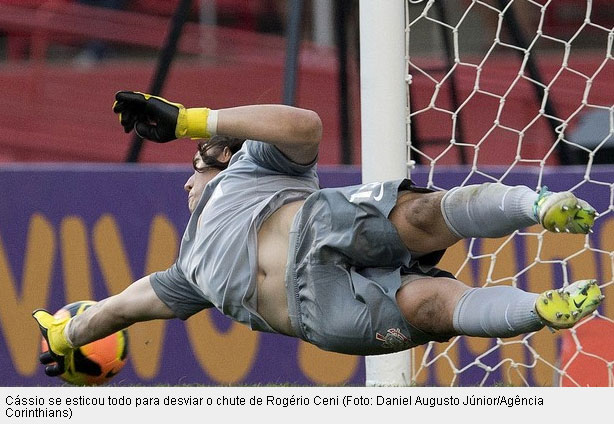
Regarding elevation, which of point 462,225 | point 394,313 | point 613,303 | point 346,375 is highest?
point 462,225

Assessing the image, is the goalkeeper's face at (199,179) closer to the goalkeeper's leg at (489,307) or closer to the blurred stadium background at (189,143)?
the blurred stadium background at (189,143)

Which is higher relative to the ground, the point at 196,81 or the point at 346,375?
the point at 196,81

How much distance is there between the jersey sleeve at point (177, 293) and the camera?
454 cm

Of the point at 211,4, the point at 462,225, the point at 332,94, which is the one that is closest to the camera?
the point at 462,225

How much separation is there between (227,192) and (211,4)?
293 inches

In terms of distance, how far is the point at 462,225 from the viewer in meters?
3.63

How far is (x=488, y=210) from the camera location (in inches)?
140

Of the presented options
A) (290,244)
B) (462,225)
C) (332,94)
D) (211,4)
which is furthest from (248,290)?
(211,4)

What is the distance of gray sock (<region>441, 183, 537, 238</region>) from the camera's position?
352 centimetres

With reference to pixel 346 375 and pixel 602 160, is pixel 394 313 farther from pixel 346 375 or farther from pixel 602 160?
pixel 602 160

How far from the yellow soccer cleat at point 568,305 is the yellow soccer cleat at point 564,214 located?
155 millimetres

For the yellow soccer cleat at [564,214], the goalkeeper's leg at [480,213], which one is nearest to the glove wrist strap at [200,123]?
the goalkeeper's leg at [480,213]

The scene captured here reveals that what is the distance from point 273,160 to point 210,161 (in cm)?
45

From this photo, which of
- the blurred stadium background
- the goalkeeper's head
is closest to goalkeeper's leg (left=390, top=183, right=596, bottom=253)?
the goalkeeper's head
